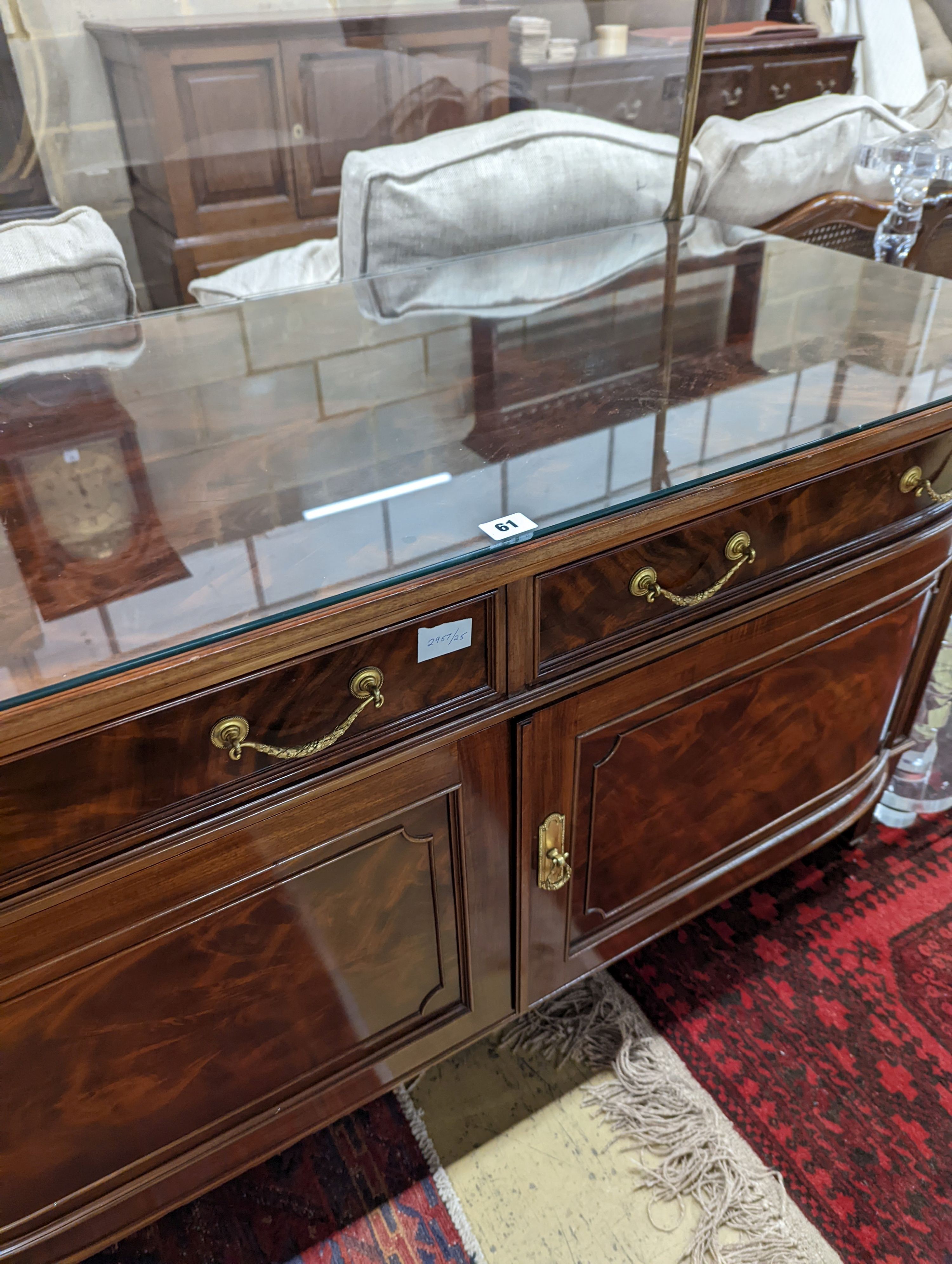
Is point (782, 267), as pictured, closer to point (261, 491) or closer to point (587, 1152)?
point (261, 491)

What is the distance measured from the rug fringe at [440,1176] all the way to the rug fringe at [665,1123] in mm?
132

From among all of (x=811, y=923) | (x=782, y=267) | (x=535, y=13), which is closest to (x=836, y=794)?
(x=811, y=923)

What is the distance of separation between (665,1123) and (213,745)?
2.40ft

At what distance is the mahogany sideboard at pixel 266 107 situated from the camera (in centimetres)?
85

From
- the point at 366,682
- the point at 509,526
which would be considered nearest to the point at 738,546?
the point at 509,526

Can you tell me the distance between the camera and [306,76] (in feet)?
3.00

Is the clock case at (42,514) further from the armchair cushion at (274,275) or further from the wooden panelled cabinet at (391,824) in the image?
the armchair cushion at (274,275)

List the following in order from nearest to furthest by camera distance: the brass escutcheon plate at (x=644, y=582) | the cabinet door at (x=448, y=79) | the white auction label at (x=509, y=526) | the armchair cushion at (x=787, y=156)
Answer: the white auction label at (x=509, y=526), the brass escutcheon plate at (x=644, y=582), the cabinet door at (x=448, y=79), the armchair cushion at (x=787, y=156)

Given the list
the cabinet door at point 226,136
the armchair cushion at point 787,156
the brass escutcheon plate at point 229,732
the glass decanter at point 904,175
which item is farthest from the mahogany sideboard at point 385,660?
the glass decanter at point 904,175

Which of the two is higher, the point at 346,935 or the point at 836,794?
the point at 346,935

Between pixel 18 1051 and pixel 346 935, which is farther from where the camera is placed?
pixel 346 935

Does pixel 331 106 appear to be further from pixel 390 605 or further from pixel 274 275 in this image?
pixel 390 605

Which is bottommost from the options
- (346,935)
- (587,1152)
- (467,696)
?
(587,1152)

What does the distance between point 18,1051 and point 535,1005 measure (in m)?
0.50
